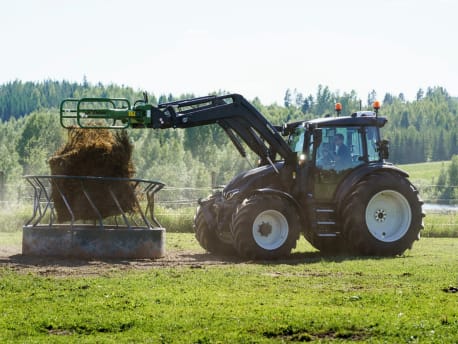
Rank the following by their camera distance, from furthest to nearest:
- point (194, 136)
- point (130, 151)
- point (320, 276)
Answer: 1. point (194, 136)
2. point (130, 151)
3. point (320, 276)

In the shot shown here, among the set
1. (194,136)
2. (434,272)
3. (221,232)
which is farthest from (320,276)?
(194,136)

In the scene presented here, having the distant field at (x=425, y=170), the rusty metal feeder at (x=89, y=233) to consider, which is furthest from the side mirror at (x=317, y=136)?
the distant field at (x=425, y=170)

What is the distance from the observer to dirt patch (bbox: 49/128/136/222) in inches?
691

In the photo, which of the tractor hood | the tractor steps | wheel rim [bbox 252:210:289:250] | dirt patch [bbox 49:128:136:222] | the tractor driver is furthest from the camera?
the tractor driver

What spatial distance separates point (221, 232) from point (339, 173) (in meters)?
3.02

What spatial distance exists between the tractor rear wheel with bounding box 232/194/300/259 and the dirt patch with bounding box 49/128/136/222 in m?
2.32

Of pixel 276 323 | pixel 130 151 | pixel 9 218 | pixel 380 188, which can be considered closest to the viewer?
pixel 276 323

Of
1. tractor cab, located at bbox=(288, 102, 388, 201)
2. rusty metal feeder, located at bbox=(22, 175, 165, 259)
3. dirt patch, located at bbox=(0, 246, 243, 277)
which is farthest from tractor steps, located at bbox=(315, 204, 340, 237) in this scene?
rusty metal feeder, located at bbox=(22, 175, 165, 259)

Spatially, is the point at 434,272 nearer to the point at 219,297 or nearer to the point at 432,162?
the point at 219,297

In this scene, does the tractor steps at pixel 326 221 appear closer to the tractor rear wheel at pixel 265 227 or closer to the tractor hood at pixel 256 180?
the tractor rear wheel at pixel 265 227

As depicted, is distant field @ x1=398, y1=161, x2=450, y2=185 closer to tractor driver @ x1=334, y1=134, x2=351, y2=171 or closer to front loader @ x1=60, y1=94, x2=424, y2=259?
front loader @ x1=60, y1=94, x2=424, y2=259

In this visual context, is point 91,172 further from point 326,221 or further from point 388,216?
point 388,216

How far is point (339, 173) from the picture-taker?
19.9 m

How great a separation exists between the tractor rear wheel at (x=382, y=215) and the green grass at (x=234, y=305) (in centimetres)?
293
